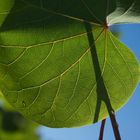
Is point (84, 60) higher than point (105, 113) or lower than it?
higher

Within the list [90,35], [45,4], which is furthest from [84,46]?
[45,4]

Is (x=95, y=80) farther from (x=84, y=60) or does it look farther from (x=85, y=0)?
(x=85, y=0)

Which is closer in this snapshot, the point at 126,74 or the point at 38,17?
the point at 38,17

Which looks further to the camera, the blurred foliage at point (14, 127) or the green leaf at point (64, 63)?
the blurred foliage at point (14, 127)

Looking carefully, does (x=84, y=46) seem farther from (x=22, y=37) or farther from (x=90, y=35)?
(x=22, y=37)

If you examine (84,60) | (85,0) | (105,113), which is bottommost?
(105,113)
